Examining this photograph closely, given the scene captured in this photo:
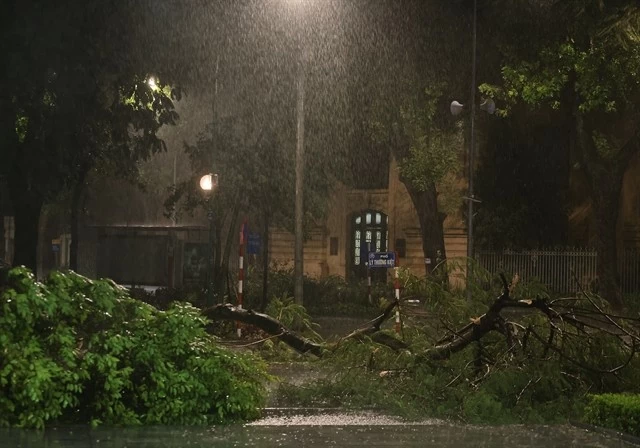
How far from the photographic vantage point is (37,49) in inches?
794

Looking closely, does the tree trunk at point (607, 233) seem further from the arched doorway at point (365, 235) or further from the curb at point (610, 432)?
the curb at point (610, 432)

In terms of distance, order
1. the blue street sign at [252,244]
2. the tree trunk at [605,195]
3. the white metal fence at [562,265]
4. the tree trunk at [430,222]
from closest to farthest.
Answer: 1. the blue street sign at [252,244]
2. the tree trunk at [605,195]
3. the white metal fence at [562,265]
4. the tree trunk at [430,222]

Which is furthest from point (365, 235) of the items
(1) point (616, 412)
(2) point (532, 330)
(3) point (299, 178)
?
(1) point (616, 412)

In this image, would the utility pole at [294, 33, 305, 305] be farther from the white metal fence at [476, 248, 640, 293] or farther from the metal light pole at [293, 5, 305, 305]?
the white metal fence at [476, 248, 640, 293]

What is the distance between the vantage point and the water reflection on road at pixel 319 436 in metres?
A: 11.0

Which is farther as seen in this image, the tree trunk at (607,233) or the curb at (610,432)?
the tree trunk at (607,233)

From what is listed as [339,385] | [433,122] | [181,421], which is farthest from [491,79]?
[181,421]

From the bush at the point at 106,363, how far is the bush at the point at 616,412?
3.87 meters

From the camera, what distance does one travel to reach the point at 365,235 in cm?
5338

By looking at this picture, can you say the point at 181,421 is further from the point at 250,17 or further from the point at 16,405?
the point at 250,17

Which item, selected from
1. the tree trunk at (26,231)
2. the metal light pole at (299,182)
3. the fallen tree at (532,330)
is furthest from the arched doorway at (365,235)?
the fallen tree at (532,330)

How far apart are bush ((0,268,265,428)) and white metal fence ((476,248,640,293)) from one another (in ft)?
95.8

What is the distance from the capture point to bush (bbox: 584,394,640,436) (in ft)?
38.5

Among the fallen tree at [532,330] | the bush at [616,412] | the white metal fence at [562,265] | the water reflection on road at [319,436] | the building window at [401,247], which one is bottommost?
the water reflection on road at [319,436]
